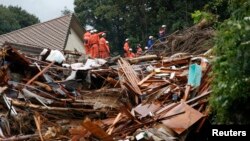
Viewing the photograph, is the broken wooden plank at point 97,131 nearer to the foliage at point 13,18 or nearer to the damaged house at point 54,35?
the damaged house at point 54,35

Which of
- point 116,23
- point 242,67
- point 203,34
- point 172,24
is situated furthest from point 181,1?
point 242,67

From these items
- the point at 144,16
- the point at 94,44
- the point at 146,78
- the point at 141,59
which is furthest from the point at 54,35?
the point at 146,78

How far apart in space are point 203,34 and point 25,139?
23.6ft

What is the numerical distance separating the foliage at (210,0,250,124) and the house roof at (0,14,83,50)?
80.7ft

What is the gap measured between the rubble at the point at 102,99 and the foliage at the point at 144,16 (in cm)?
1799

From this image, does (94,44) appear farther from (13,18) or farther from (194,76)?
(13,18)

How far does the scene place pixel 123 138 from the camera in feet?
26.2

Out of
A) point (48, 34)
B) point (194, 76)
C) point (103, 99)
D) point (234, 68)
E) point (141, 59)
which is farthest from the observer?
point (48, 34)

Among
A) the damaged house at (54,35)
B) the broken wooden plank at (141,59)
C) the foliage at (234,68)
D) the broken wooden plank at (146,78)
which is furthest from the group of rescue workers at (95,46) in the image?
the foliage at (234,68)

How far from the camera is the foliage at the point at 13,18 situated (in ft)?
163

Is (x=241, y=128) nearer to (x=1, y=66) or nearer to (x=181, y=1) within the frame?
(x=1, y=66)

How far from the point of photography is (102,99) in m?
10.0

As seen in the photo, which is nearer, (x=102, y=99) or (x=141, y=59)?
(x=102, y=99)

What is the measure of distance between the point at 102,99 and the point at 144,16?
77.3 ft
